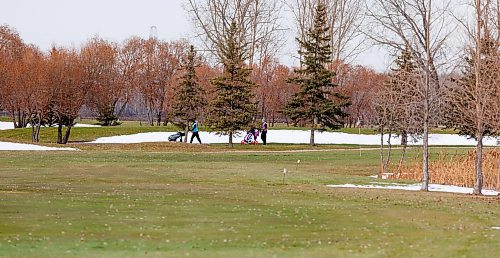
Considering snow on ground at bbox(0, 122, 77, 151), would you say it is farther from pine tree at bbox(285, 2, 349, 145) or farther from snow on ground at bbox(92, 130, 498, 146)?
pine tree at bbox(285, 2, 349, 145)

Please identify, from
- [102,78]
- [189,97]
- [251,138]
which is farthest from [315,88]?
[102,78]

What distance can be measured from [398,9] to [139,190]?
11129 millimetres

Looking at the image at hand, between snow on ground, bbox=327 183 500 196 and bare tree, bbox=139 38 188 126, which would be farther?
bare tree, bbox=139 38 188 126

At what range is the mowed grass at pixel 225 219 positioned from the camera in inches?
448

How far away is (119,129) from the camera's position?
62906 millimetres

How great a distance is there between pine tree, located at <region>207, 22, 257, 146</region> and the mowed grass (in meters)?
24.6

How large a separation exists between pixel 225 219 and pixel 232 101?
125 ft

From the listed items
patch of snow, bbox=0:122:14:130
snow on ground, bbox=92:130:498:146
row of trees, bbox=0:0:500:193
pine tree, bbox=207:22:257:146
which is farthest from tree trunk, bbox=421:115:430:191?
patch of snow, bbox=0:122:14:130

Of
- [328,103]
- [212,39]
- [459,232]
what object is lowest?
[459,232]

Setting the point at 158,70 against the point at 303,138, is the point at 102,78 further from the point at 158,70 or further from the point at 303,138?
the point at 303,138

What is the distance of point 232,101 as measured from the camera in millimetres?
52375

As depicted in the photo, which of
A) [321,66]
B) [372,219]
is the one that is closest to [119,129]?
[321,66]

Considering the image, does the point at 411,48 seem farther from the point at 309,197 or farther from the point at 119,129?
the point at 119,129

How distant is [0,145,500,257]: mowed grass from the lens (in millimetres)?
11383
